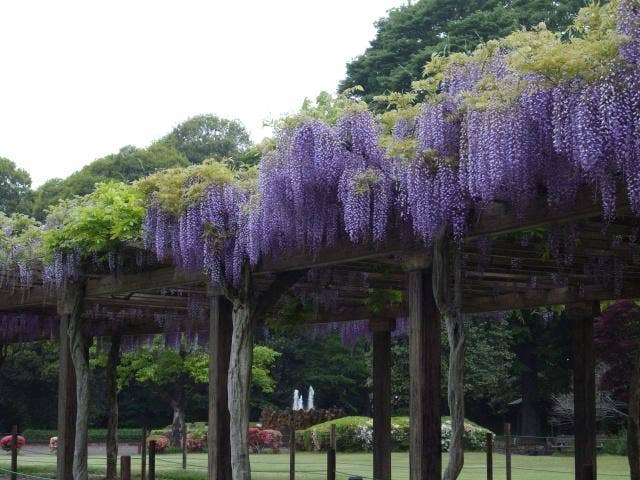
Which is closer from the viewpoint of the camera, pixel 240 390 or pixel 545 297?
pixel 240 390

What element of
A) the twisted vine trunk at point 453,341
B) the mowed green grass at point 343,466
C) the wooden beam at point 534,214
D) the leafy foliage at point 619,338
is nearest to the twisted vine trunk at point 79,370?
the mowed green grass at point 343,466

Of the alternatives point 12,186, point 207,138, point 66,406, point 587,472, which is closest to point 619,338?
point 66,406

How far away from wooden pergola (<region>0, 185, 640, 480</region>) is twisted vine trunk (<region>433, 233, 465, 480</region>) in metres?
0.07

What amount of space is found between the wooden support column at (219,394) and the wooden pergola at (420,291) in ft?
0.04

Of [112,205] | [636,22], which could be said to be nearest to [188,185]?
[112,205]

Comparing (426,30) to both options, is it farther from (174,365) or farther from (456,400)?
(456,400)

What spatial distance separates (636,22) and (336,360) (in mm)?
25205

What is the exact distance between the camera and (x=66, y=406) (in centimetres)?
1130

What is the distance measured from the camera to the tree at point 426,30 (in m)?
25.8

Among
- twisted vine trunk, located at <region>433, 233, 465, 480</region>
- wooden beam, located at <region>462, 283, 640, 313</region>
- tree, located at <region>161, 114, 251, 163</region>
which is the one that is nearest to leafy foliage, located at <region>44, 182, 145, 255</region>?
twisted vine trunk, located at <region>433, 233, 465, 480</region>

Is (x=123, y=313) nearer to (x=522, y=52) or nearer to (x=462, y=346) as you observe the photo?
(x=462, y=346)

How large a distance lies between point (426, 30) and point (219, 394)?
69.3ft

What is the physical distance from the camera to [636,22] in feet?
17.4

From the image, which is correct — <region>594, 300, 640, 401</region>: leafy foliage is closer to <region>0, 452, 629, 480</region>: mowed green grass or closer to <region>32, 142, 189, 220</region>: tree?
<region>0, 452, 629, 480</region>: mowed green grass
